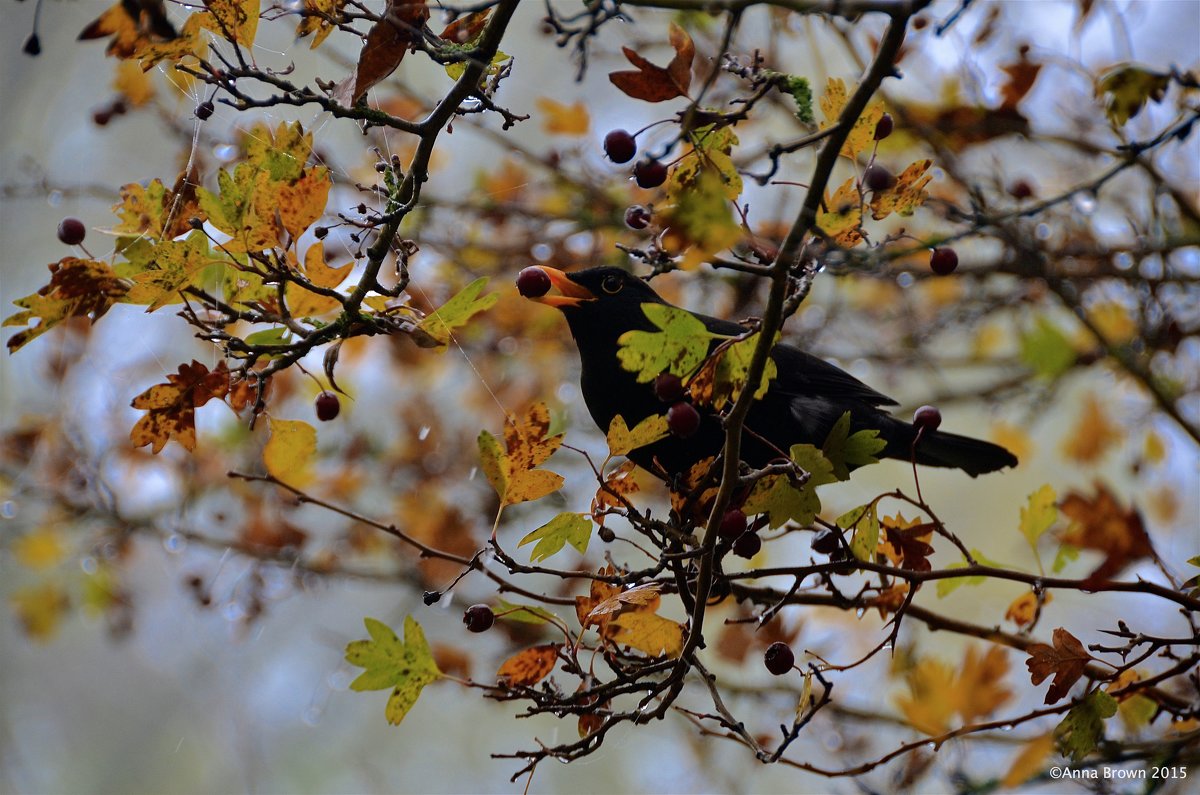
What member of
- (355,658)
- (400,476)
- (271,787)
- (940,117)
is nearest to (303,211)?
(355,658)

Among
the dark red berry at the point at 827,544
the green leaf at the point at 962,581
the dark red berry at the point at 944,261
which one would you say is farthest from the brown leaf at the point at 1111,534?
the dark red berry at the point at 944,261

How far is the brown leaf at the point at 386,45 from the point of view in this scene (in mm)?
1549

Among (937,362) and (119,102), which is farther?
(937,362)

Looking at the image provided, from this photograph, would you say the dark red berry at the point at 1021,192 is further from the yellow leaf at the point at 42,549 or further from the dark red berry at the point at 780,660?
A: the yellow leaf at the point at 42,549

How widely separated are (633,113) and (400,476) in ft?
10.9

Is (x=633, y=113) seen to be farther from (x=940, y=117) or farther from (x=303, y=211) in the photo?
(x=303, y=211)

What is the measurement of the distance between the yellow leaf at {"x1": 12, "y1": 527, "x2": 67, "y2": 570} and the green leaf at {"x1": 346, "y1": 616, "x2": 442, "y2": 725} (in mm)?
3114

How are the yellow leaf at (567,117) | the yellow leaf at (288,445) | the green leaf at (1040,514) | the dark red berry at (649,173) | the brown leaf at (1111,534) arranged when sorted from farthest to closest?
the yellow leaf at (567,117) → the brown leaf at (1111,534) → the green leaf at (1040,514) → the yellow leaf at (288,445) → the dark red berry at (649,173)

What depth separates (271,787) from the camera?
6.78 meters

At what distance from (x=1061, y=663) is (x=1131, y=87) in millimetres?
1021

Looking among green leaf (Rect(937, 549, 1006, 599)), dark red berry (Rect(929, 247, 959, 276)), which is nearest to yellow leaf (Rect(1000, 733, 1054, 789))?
green leaf (Rect(937, 549, 1006, 599))

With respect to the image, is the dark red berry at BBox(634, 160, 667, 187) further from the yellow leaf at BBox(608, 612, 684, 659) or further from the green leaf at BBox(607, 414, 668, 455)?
the yellow leaf at BBox(608, 612, 684, 659)

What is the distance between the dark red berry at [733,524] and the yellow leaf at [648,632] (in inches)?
6.8

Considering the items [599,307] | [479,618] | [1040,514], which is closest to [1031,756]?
[1040,514]
